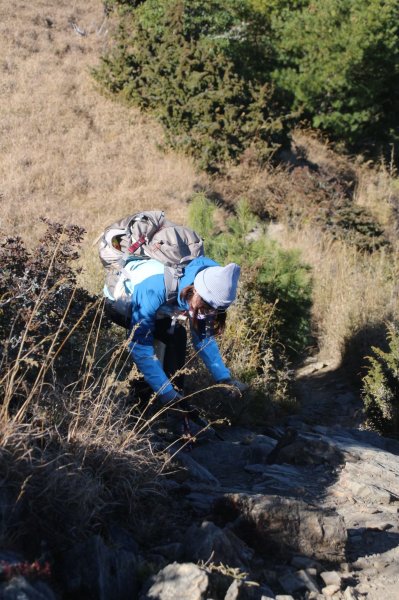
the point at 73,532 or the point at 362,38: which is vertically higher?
the point at 362,38

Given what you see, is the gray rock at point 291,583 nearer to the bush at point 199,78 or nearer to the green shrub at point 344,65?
the bush at point 199,78

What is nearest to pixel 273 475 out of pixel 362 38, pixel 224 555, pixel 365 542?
pixel 365 542

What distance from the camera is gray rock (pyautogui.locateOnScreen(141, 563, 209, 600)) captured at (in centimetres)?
317

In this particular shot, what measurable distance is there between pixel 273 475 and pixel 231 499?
103 cm

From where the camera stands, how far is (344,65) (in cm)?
1695

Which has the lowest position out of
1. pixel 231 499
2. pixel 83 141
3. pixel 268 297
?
pixel 83 141

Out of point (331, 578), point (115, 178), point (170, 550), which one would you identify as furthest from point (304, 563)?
point (115, 178)

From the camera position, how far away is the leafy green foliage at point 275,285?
26.3 feet

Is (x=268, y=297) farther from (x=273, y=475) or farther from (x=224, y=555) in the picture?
(x=224, y=555)

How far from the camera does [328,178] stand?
14758mm

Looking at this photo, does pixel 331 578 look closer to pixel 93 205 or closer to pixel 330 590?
pixel 330 590

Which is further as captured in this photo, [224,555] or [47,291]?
[47,291]

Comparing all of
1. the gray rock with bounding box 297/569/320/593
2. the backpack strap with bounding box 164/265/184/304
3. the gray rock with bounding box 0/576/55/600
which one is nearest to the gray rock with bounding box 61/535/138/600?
the gray rock with bounding box 0/576/55/600

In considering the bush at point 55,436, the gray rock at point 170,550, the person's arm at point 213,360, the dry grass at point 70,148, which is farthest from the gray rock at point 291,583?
the dry grass at point 70,148
